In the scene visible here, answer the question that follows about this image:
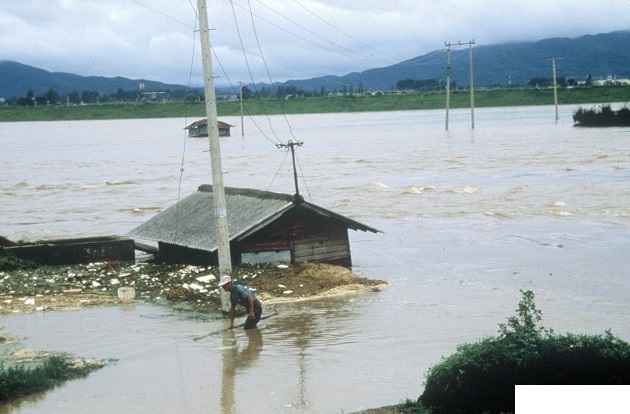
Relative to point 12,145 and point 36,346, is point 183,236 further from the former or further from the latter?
point 12,145

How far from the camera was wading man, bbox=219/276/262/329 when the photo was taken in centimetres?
1786

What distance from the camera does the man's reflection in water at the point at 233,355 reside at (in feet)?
45.6

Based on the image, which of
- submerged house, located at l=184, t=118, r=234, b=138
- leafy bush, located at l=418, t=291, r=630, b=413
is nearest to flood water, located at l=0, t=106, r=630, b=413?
leafy bush, located at l=418, t=291, r=630, b=413

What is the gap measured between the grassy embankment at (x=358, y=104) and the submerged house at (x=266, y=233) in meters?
120

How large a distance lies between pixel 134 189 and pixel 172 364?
138 ft

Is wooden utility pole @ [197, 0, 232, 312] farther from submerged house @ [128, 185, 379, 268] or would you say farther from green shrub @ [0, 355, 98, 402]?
green shrub @ [0, 355, 98, 402]

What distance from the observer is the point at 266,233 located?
24.0m

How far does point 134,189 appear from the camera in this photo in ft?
188

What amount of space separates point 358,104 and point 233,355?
152 m

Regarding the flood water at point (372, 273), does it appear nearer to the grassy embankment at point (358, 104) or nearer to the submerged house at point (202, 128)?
the submerged house at point (202, 128)

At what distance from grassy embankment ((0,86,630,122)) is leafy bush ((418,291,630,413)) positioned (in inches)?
5343

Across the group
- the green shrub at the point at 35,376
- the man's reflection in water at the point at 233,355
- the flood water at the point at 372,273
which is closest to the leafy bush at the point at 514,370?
the flood water at the point at 372,273

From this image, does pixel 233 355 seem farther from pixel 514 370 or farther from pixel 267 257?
pixel 514 370

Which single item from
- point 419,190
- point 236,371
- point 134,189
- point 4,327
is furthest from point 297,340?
point 134,189
